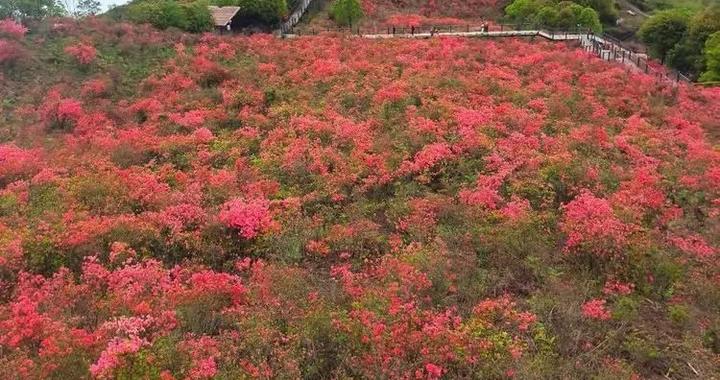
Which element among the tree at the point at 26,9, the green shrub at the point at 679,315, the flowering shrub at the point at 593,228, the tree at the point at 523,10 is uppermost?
the tree at the point at 26,9

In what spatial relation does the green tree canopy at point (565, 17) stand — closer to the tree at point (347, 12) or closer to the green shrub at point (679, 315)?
the tree at point (347, 12)

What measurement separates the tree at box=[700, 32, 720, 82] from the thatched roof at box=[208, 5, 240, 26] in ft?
110

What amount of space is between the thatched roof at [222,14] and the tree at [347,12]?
851 cm

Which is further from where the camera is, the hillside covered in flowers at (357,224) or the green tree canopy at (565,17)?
the green tree canopy at (565,17)

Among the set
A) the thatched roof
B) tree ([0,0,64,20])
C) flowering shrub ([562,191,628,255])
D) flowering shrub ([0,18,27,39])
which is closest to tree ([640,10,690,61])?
the thatched roof

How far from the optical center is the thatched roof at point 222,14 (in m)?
44.0

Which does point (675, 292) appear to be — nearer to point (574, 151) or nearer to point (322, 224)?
point (574, 151)

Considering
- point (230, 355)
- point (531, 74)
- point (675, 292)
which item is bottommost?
point (675, 292)

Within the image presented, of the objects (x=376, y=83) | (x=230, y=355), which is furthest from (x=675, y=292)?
(x=376, y=83)

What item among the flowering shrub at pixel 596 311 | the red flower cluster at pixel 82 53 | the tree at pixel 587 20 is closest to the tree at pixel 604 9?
the tree at pixel 587 20

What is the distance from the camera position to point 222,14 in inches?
1777

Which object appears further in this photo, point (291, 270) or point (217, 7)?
point (217, 7)

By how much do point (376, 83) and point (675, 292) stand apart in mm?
18789

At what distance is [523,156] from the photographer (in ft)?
69.4
